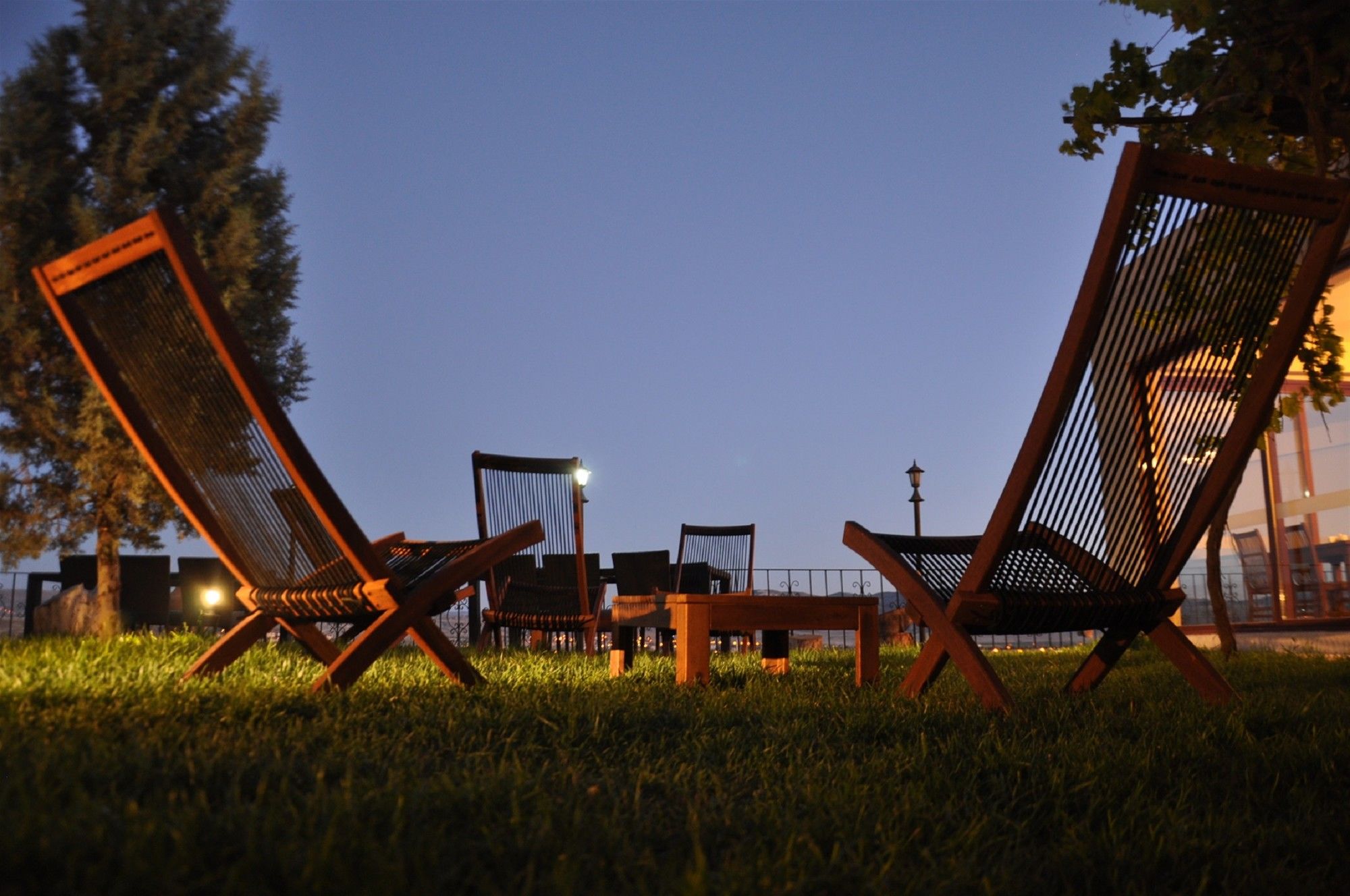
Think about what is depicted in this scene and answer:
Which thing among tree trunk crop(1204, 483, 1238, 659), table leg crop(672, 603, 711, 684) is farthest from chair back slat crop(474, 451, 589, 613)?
tree trunk crop(1204, 483, 1238, 659)

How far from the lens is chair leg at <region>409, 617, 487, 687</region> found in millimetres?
3459

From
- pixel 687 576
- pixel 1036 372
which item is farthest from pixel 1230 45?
pixel 1036 372

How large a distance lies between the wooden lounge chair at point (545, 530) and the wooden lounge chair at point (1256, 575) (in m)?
7.48

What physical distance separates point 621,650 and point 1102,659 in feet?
7.47

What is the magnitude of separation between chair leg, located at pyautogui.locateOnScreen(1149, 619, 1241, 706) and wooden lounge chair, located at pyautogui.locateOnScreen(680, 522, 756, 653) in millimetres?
4382

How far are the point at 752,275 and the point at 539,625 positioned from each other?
273ft


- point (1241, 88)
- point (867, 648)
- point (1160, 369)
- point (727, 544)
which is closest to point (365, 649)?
point (867, 648)

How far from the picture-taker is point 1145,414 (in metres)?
3.35

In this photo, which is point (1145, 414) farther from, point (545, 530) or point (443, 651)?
point (545, 530)

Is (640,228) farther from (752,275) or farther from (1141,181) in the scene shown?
(1141,181)

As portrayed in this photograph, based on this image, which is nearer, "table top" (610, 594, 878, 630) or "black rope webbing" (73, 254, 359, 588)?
"black rope webbing" (73, 254, 359, 588)

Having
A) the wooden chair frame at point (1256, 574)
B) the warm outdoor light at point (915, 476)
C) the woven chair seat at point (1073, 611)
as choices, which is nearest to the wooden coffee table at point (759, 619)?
the woven chair seat at point (1073, 611)

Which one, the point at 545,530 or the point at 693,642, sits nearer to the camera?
the point at 693,642

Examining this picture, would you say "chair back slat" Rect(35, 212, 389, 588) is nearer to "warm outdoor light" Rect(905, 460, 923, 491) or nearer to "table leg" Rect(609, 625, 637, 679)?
"table leg" Rect(609, 625, 637, 679)
